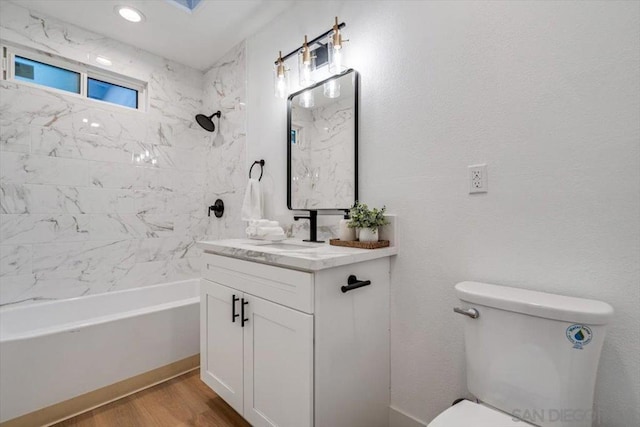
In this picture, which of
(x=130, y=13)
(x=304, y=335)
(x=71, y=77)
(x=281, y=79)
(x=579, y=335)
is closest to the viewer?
(x=579, y=335)

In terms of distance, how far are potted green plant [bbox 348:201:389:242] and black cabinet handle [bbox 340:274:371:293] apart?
240mm

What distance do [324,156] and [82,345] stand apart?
6.02 ft

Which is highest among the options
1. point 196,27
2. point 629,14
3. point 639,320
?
point 196,27

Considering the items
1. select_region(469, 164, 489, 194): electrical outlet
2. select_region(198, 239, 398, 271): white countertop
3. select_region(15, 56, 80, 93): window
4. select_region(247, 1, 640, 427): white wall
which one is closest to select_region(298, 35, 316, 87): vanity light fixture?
select_region(247, 1, 640, 427): white wall

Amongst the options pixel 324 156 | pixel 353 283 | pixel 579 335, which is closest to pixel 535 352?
pixel 579 335

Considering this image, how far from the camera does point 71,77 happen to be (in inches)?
90.9

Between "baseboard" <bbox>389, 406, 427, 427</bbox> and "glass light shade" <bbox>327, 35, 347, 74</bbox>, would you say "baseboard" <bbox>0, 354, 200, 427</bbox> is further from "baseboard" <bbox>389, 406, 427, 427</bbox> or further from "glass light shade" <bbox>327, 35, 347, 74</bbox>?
"glass light shade" <bbox>327, 35, 347, 74</bbox>

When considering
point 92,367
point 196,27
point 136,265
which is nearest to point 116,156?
point 136,265

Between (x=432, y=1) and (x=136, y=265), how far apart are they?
2.83 m

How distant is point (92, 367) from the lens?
1769 millimetres

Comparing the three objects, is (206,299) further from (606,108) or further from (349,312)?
(606,108)

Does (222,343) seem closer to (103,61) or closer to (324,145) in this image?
(324,145)

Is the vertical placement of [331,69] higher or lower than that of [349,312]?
higher

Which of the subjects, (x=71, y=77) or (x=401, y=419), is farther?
(x=71, y=77)
